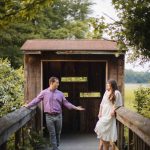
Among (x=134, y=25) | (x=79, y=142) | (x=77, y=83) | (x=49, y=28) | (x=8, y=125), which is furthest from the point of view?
(x=49, y=28)

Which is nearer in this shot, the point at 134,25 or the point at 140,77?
the point at 134,25

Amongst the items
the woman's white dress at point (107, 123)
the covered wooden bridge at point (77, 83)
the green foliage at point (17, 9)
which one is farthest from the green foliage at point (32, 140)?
the green foliage at point (17, 9)

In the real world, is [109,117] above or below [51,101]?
below

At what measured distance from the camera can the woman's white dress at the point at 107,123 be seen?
9.50 m

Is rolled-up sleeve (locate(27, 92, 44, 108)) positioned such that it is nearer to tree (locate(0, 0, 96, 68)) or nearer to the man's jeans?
the man's jeans

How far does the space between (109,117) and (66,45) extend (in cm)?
450

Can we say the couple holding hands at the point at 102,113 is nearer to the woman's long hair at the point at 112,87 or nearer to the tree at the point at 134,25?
the woman's long hair at the point at 112,87

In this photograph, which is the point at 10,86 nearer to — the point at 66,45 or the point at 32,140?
the point at 66,45

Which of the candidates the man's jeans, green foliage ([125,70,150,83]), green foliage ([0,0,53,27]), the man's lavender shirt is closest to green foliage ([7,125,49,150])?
the man's jeans

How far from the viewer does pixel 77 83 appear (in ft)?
56.4

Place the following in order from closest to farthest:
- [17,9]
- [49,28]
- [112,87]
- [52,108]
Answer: [17,9]
[112,87]
[52,108]
[49,28]

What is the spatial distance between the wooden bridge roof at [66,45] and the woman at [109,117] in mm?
2935

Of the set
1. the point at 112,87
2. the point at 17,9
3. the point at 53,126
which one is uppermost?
the point at 17,9

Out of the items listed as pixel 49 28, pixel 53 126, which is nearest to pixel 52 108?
pixel 53 126
